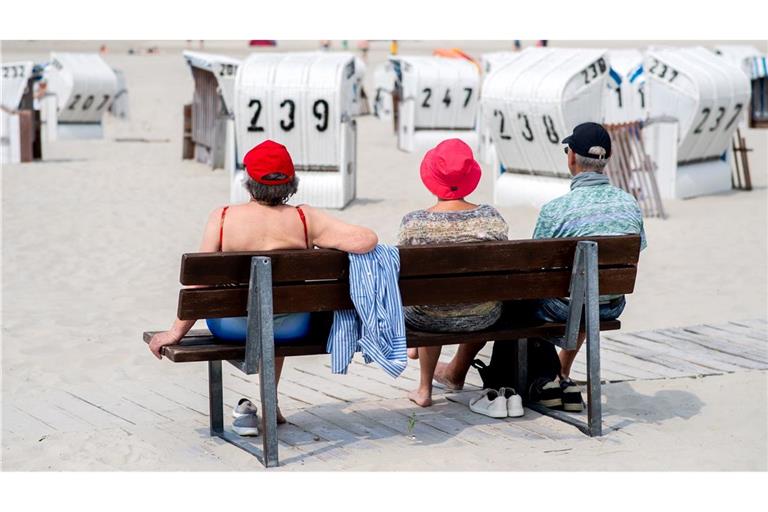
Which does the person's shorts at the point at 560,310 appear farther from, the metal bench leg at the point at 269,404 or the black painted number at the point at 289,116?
the black painted number at the point at 289,116

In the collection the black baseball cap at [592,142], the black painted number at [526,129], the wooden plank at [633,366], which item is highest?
the black painted number at [526,129]

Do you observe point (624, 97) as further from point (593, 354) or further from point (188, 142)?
point (593, 354)

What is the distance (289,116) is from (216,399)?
795cm

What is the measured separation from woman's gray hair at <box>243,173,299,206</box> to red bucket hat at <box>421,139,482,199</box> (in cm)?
63

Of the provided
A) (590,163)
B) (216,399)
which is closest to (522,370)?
(590,163)

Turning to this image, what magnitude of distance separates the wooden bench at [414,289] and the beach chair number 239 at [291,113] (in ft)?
24.8

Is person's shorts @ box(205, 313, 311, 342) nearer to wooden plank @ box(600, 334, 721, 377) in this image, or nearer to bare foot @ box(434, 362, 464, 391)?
bare foot @ box(434, 362, 464, 391)

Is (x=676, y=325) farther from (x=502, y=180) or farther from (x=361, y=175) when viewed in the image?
(x=361, y=175)

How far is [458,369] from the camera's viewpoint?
5.62 meters

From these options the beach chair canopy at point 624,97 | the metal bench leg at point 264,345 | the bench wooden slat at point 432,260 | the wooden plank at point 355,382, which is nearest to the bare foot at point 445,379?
the wooden plank at point 355,382

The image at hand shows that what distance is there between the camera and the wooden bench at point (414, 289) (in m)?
4.36

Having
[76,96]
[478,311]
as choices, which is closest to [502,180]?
[478,311]

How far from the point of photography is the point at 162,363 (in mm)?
6367

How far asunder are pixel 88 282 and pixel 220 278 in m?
4.60
